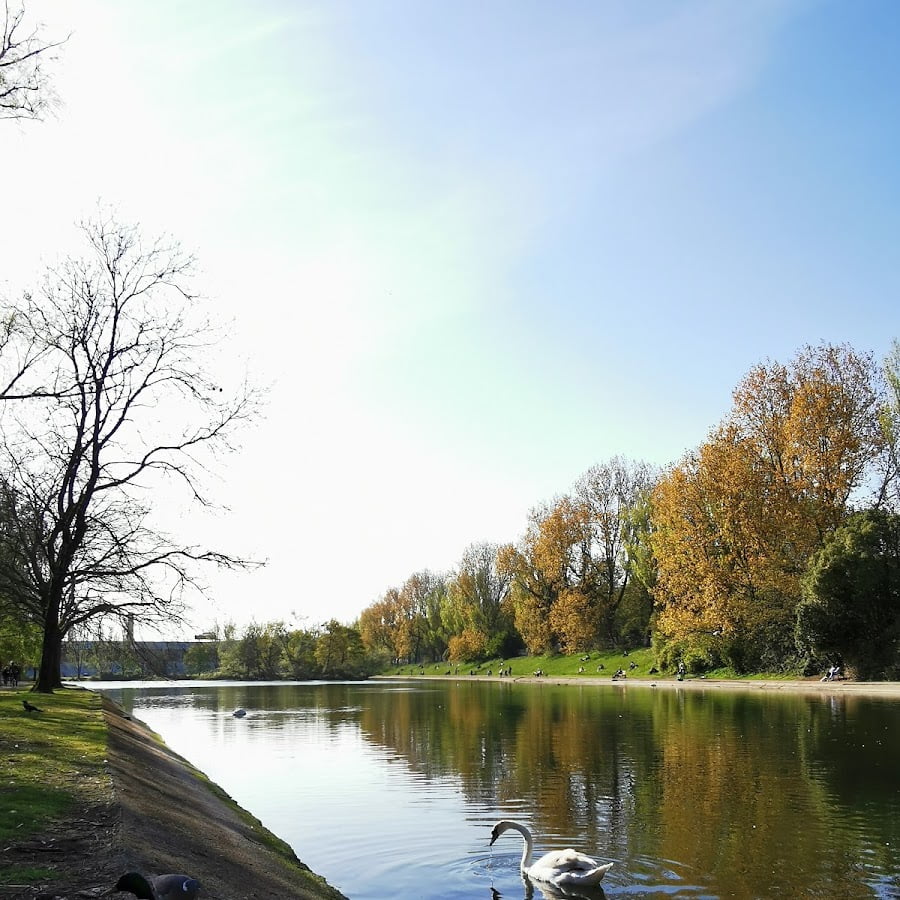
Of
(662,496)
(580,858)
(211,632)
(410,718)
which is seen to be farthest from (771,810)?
(662,496)

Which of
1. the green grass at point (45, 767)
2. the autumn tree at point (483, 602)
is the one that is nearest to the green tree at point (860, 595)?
the green grass at point (45, 767)

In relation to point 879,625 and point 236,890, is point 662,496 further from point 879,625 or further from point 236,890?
point 236,890

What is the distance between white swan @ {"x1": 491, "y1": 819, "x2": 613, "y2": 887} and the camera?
1237 cm

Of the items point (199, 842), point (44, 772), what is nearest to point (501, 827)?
point (199, 842)

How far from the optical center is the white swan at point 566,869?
1237cm

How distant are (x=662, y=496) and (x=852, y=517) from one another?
686 inches

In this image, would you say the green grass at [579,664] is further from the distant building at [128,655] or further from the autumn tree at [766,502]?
the distant building at [128,655]

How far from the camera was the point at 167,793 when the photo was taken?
14680 mm

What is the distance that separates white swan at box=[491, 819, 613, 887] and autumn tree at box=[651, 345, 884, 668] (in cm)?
4281

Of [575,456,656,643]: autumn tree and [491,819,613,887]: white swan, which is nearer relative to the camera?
[491,819,613,887]: white swan

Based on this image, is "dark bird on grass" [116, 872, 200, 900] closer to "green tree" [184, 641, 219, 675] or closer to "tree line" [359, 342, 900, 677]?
"tree line" [359, 342, 900, 677]

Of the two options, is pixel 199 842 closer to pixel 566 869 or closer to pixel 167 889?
pixel 167 889

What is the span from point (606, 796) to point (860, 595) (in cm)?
3190

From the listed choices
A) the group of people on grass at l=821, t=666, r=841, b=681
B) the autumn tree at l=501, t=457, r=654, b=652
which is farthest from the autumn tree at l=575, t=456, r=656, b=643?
the group of people on grass at l=821, t=666, r=841, b=681
